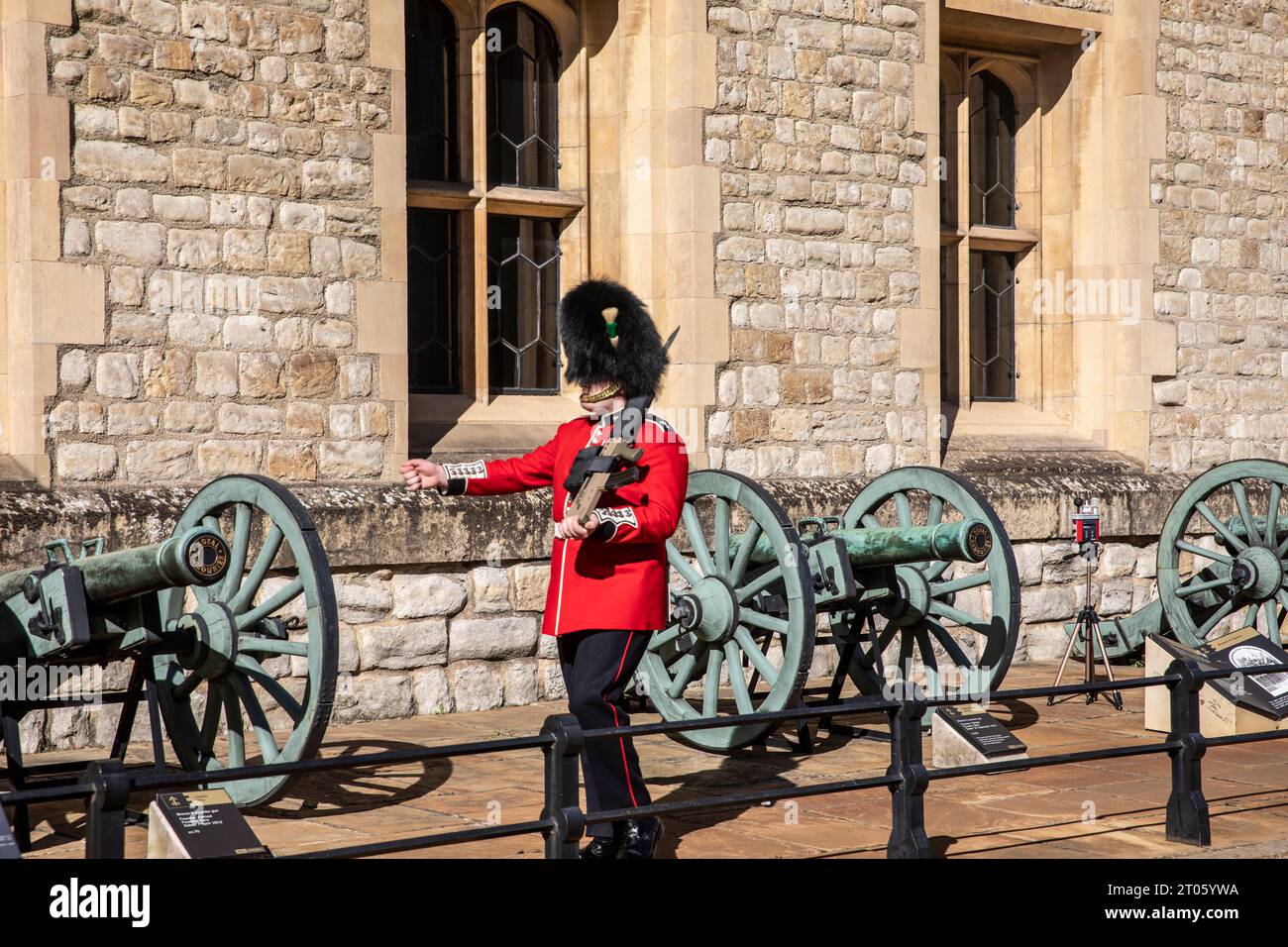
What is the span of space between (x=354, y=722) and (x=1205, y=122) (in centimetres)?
631

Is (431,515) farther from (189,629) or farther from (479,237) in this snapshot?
(189,629)

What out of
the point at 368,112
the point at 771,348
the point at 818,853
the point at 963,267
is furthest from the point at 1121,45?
→ the point at 818,853

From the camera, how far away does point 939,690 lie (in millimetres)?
6863

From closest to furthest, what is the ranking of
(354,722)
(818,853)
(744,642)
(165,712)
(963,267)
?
1. (818,853)
2. (165,712)
3. (744,642)
4. (354,722)
5. (963,267)

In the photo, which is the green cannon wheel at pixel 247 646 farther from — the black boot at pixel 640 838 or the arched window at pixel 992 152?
the arched window at pixel 992 152

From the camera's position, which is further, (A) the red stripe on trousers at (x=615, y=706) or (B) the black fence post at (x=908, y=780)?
(A) the red stripe on trousers at (x=615, y=706)

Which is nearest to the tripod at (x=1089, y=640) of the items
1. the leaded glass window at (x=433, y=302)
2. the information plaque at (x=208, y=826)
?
the leaded glass window at (x=433, y=302)

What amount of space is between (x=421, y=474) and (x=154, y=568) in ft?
2.61

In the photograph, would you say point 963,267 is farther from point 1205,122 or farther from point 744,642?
point 744,642

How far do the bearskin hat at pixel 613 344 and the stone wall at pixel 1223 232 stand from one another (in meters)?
5.74

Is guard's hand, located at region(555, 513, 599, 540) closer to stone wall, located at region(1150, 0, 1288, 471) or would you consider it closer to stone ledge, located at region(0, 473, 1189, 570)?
stone ledge, located at region(0, 473, 1189, 570)

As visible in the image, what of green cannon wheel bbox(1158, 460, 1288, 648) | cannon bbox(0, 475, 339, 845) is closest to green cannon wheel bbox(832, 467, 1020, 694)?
green cannon wheel bbox(1158, 460, 1288, 648)

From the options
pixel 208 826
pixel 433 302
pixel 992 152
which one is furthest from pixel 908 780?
pixel 992 152

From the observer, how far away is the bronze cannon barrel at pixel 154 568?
4.82 m
